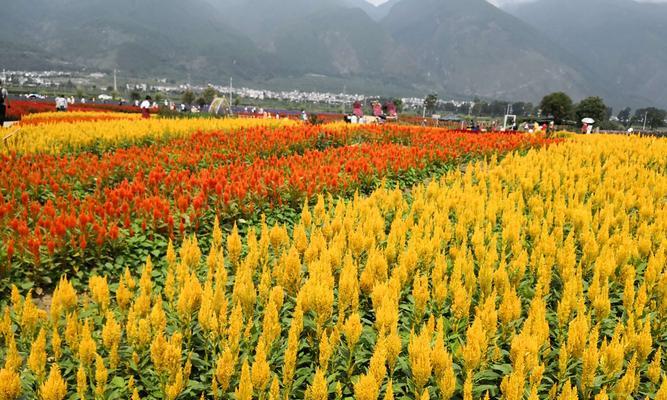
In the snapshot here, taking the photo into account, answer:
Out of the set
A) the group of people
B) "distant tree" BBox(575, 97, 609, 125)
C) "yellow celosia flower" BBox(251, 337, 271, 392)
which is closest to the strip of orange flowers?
"yellow celosia flower" BBox(251, 337, 271, 392)

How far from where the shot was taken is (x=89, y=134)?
38.4 feet

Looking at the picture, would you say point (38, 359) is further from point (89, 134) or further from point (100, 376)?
point (89, 134)

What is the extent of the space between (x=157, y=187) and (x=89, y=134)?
599 centimetres

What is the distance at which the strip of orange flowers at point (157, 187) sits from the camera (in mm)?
4945

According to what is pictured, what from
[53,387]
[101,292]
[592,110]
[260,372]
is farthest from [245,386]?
[592,110]

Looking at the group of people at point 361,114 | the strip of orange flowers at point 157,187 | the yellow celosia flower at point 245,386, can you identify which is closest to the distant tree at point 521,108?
the group of people at point 361,114

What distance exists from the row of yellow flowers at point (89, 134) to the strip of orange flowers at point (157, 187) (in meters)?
1.29

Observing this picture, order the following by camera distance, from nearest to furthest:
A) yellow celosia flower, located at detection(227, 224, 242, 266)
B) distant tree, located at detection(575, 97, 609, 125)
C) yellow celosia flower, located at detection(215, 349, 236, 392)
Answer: yellow celosia flower, located at detection(215, 349, 236, 392) → yellow celosia flower, located at detection(227, 224, 242, 266) → distant tree, located at detection(575, 97, 609, 125)

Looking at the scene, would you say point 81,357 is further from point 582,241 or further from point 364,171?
point 364,171

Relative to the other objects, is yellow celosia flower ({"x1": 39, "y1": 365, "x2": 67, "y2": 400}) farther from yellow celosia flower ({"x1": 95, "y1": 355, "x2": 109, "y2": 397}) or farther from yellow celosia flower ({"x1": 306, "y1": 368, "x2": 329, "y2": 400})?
yellow celosia flower ({"x1": 306, "y1": 368, "x2": 329, "y2": 400})

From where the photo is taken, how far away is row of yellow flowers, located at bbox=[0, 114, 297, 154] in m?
9.66

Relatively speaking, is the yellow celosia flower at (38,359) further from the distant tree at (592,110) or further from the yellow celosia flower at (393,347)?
the distant tree at (592,110)

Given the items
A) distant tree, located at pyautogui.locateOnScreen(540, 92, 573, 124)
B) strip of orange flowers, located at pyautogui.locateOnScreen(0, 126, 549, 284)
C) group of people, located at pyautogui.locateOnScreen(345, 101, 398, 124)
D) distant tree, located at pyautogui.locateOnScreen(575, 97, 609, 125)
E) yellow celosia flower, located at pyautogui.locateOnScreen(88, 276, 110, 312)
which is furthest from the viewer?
distant tree, located at pyautogui.locateOnScreen(540, 92, 573, 124)

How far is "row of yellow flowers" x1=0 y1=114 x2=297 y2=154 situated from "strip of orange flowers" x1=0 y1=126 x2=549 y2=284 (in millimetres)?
1289
